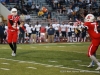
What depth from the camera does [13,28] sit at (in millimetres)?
13516

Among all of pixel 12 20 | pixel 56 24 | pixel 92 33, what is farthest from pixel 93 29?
pixel 56 24

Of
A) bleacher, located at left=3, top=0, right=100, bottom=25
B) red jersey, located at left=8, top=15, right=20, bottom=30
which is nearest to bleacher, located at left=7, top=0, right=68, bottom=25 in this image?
bleacher, located at left=3, top=0, right=100, bottom=25

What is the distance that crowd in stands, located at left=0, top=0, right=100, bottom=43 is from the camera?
978 inches

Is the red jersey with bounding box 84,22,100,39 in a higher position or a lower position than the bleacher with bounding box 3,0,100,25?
higher

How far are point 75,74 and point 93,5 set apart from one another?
2474 cm

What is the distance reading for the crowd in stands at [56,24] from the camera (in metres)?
24.8

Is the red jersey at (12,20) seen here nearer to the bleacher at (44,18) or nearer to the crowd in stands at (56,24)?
the crowd in stands at (56,24)

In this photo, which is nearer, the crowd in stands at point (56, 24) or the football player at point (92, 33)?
the football player at point (92, 33)

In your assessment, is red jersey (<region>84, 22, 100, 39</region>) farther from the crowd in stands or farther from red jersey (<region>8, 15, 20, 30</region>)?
the crowd in stands

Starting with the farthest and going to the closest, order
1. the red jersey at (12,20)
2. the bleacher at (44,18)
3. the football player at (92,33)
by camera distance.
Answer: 1. the bleacher at (44,18)
2. the red jersey at (12,20)
3. the football player at (92,33)

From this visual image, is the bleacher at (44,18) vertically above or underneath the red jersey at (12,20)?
underneath

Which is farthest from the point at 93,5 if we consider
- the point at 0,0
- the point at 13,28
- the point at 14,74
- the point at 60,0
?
the point at 14,74

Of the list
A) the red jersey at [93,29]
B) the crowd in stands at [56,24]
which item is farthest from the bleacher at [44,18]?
the red jersey at [93,29]

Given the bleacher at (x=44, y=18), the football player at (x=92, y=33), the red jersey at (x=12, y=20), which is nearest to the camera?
the football player at (x=92, y=33)
